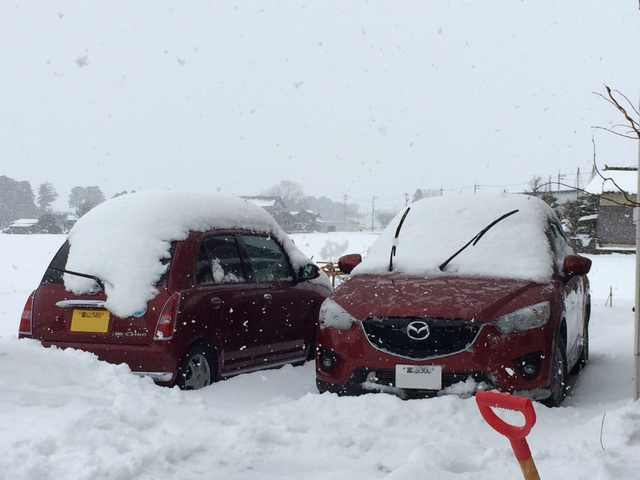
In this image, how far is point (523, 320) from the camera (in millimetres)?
4887

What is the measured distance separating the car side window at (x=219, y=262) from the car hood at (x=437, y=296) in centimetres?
112

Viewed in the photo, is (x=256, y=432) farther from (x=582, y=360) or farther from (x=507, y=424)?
(x=582, y=360)

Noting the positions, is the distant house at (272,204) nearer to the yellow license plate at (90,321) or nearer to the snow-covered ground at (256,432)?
the yellow license plate at (90,321)

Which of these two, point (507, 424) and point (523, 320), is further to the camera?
point (523, 320)

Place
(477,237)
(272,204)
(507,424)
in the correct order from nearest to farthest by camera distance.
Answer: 1. (507,424)
2. (477,237)
3. (272,204)

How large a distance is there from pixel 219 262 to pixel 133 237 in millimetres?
811

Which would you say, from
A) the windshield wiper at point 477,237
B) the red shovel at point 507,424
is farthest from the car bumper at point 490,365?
the red shovel at point 507,424

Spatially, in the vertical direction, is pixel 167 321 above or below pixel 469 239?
below

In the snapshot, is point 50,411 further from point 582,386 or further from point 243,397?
point 582,386

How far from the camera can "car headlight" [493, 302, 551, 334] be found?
15.9 ft

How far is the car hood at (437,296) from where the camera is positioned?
4934 millimetres

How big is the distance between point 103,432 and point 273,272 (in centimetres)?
313

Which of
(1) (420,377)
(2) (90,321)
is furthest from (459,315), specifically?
(2) (90,321)

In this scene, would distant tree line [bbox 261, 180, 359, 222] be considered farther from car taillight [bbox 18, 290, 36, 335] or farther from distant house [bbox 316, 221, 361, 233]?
car taillight [bbox 18, 290, 36, 335]
